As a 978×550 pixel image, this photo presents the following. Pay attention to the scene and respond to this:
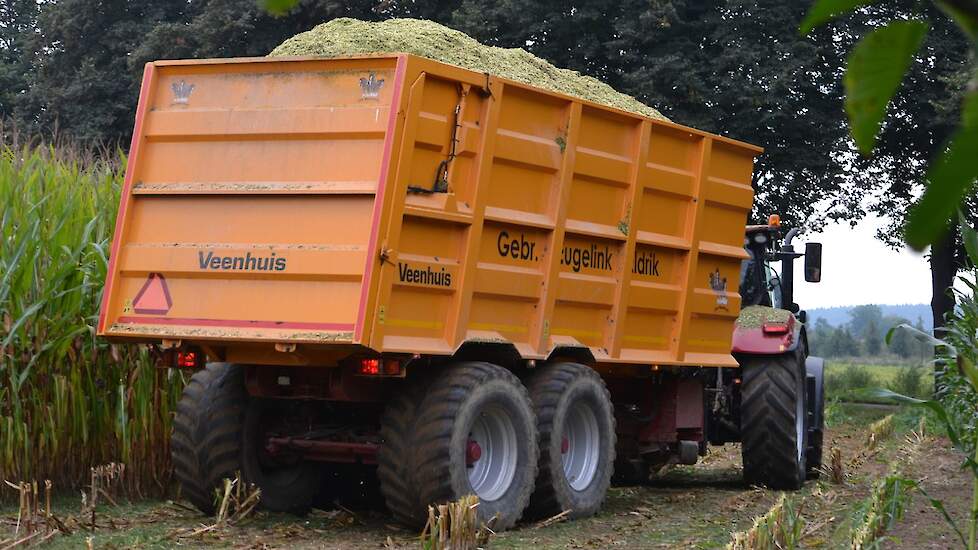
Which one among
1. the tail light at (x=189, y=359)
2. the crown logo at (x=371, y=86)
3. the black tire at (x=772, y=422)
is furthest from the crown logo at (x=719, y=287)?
the tail light at (x=189, y=359)

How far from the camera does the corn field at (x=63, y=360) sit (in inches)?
355

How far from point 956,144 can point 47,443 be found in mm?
8964

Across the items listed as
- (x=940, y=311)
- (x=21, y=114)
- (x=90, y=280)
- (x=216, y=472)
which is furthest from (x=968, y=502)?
(x=21, y=114)

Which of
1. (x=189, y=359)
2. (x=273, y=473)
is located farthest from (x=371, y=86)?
(x=273, y=473)

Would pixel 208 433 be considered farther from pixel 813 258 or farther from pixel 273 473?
pixel 813 258

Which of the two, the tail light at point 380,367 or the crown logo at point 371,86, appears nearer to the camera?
the tail light at point 380,367

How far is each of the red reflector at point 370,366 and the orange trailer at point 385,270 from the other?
0.01 meters

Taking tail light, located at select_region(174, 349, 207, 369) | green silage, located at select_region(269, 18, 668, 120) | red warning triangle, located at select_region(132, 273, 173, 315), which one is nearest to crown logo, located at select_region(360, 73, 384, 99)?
green silage, located at select_region(269, 18, 668, 120)

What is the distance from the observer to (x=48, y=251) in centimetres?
A: 934

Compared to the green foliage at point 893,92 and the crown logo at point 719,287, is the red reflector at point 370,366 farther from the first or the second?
the green foliage at point 893,92

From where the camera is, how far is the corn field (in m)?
9.01

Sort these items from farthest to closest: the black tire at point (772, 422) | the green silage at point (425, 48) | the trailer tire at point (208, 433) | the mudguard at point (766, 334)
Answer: the mudguard at point (766, 334) < the black tire at point (772, 422) < the green silage at point (425, 48) < the trailer tire at point (208, 433)

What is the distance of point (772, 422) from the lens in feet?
37.2

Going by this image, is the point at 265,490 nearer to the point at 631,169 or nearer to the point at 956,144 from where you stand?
the point at 631,169
